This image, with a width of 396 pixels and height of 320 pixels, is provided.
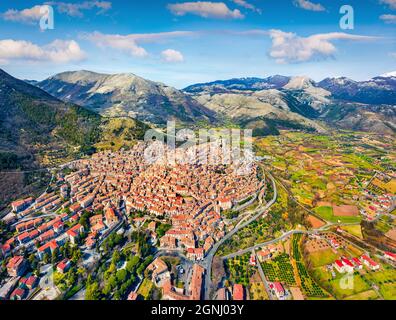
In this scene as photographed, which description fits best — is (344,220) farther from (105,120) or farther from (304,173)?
(105,120)

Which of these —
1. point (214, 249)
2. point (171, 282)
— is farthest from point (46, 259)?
point (214, 249)

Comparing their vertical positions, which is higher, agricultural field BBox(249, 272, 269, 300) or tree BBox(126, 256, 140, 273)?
tree BBox(126, 256, 140, 273)

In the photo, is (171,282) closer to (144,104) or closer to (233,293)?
(233,293)

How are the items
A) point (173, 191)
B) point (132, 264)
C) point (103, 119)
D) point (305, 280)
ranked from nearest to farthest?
point (305, 280) < point (132, 264) < point (173, 191) < point (103, 119)

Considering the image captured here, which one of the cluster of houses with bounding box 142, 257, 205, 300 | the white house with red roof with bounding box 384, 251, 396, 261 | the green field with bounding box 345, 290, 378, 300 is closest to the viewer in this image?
the cluster of houses with bounding box 142, 257, 205, 300

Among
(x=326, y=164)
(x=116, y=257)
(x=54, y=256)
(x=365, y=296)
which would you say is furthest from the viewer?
(x=326, y=164)

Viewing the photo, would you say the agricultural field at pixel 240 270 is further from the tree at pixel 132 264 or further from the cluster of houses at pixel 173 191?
the tree at pixel 132 264

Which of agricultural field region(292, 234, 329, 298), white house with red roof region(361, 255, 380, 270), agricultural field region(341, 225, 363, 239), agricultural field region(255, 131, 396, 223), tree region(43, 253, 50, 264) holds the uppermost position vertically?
agricultural field region(255, 131, 396, 223)

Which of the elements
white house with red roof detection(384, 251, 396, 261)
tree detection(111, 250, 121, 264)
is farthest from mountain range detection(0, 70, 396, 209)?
white house with red roof detection(384, 251, 396, 261)

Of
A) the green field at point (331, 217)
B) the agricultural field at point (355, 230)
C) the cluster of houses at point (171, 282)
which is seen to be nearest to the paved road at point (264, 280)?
the cluster of houses at point (171, 282)

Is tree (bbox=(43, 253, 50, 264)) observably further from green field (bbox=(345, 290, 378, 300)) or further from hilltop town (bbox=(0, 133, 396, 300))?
green field (bbox=(345, 290, 378, 300))

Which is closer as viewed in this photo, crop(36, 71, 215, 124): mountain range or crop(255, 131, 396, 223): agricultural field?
crop(255, 131, 396, 223): agricultural field

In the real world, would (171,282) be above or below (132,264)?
below
